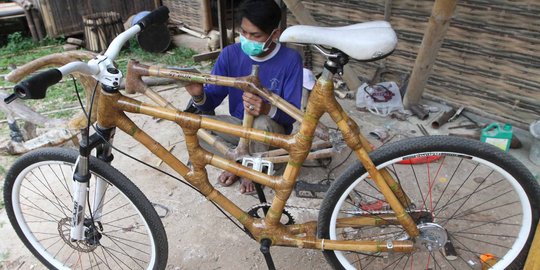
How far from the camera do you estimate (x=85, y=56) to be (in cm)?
288

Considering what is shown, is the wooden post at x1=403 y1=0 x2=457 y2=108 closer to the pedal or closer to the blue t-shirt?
the blue t-shirt

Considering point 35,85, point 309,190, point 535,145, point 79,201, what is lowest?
point 309,190

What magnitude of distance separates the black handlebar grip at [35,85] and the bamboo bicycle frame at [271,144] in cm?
30

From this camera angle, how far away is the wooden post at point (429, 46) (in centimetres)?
350

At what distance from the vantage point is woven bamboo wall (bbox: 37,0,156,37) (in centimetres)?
748

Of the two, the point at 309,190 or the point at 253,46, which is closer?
the point at 253,46

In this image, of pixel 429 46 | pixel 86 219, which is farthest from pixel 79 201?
pixel 429 46

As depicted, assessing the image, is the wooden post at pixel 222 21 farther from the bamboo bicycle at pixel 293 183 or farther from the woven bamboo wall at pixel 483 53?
the bamboo bicycle at pixel 293 183

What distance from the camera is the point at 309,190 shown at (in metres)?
3.01

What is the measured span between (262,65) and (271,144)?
115 cm

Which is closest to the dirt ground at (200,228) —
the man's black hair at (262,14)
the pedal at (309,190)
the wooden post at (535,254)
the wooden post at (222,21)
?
the pedal at (309,190)

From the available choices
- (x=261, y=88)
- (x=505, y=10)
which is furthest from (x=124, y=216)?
(x=505, y=10)

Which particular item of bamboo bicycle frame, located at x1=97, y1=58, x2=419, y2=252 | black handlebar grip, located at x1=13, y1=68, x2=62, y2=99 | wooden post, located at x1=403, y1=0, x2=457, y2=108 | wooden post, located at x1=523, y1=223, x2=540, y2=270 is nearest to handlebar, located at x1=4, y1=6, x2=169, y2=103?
black handlebar grip, located at x1=13, y1=68, x2=62, y2=99

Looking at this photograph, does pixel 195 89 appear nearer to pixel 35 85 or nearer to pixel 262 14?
pixel 262 14
